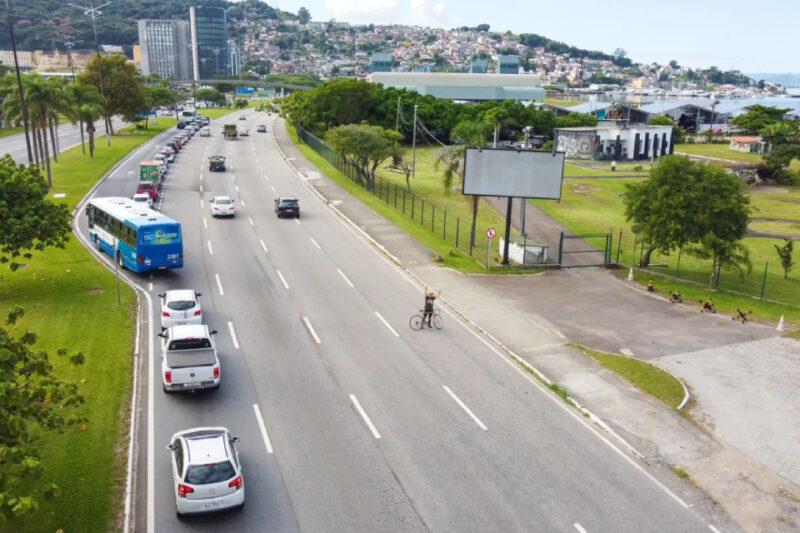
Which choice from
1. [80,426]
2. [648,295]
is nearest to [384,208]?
[648,295]

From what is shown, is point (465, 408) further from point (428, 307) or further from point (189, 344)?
point (189, 344)

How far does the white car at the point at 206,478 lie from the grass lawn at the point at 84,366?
155 centimetres

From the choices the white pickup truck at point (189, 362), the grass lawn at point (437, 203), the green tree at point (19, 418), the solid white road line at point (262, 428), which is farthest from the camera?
the grass lawn at point (437, 203)

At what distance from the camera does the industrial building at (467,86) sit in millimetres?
171000

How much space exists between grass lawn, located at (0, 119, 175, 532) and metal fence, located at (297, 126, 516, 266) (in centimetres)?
2047

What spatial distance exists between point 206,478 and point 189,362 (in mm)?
6423

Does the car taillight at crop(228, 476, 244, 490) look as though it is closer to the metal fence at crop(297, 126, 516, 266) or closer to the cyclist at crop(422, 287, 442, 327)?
the cyclist at crop(422, 287, 442, 327)

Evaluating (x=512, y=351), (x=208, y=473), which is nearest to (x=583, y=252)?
(x=512, y=351)

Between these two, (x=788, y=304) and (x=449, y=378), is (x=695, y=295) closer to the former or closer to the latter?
(x=788, y=304)

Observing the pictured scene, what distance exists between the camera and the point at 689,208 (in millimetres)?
36250

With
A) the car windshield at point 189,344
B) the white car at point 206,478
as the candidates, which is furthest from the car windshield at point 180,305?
the white car at point 206,478

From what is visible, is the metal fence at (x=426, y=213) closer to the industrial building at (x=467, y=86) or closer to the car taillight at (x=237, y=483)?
the car taillight at (x=237, y=483)

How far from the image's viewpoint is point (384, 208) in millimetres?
51781

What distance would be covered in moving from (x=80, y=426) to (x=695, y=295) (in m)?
28.7
